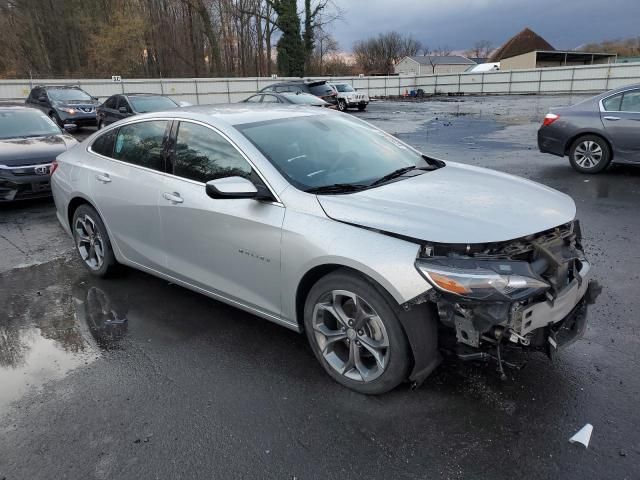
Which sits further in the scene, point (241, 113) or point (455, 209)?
point (241, 113)

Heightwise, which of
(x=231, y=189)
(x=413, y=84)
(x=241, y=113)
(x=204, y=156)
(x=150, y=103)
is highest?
(x=413, y=84)

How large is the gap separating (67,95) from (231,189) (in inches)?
691

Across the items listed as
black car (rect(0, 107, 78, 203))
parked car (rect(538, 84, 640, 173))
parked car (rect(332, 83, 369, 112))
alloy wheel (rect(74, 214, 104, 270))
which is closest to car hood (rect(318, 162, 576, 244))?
alloy wheel (rect(74, 214, 104, 270))

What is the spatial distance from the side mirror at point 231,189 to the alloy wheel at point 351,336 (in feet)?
2.72

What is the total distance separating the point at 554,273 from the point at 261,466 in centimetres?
188

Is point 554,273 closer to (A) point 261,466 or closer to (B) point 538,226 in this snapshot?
(B) point 538,226

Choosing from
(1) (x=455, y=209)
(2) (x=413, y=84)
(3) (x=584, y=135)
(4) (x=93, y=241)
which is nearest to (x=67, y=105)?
(4) (x=93, y=241)

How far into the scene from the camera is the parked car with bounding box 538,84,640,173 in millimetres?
8227

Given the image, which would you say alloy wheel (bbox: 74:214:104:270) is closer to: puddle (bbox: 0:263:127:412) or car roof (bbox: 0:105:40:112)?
puddle (bbox: 0:263:127:412)

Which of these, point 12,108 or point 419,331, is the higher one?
point 12,108

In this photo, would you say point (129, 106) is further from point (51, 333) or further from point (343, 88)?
point (343, 88)

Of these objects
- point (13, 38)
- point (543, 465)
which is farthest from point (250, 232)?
point (13, 38)

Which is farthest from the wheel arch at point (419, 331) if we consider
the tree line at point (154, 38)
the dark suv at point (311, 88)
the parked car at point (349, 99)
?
the tree line at point (154, 38)

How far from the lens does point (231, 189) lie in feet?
10.2
